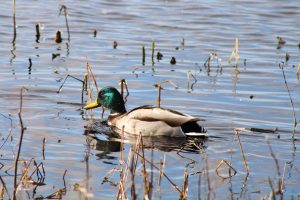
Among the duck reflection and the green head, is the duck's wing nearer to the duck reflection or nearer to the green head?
the duck reflection

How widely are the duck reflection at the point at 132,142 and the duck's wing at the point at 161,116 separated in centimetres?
24

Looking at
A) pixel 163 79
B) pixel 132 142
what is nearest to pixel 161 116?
pixel 132 142

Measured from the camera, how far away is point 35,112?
12.9m

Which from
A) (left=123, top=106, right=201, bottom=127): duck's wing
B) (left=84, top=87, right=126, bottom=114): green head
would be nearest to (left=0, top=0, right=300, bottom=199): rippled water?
(left=84, top=87, right=126, bottom=114): green head

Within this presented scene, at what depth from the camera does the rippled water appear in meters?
9.70

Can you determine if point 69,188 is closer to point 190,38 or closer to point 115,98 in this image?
point 115,98

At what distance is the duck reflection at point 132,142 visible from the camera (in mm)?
11159

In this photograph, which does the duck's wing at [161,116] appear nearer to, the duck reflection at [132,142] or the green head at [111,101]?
the duck reflection at [132,142]

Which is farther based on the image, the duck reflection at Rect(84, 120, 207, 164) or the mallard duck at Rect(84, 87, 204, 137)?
the mallard duck at Rect(84, 87, 204, 137)

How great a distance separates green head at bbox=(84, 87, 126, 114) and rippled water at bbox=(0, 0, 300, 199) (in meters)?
0.30

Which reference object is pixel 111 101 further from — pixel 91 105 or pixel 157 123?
pixel 157 123

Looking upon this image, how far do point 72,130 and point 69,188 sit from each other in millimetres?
3091

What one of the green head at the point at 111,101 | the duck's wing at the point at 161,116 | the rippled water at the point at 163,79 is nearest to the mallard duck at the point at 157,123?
the duck's wing at the point at 161,116

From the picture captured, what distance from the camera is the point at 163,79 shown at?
15.5 m
